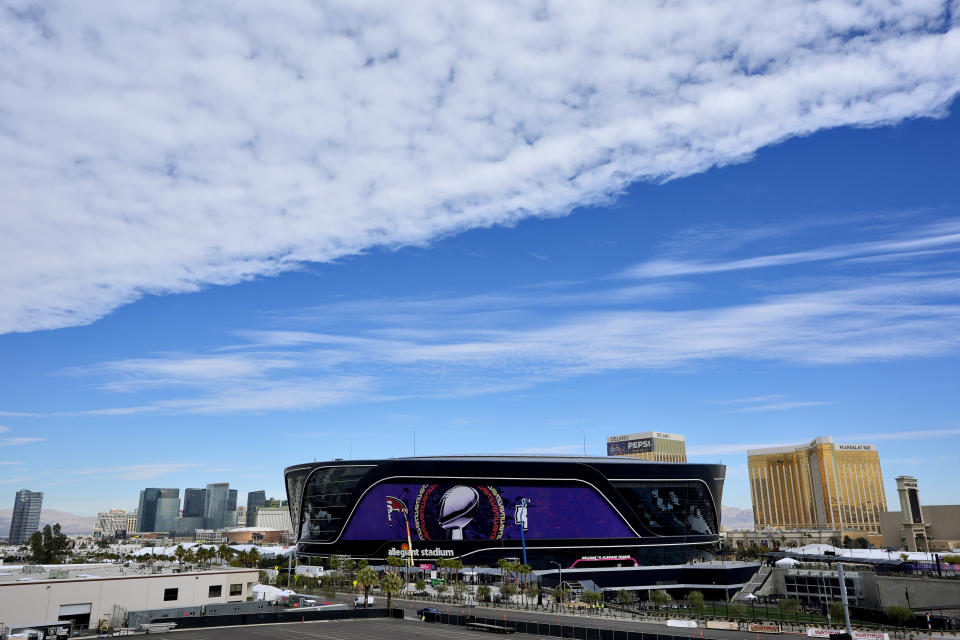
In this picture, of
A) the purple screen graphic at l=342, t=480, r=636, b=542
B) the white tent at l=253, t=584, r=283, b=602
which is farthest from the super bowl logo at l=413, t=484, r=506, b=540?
the white tent at l=253, t=584, r=283, b=602

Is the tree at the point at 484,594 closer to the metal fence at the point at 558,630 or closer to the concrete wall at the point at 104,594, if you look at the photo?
the metal fence at the point at 558,630

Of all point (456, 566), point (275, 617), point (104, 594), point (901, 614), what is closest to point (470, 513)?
point (456, 566)

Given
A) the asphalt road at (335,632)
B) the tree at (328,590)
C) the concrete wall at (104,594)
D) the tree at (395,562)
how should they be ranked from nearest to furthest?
the concrete wall at (104,594) < the asphalt road at (335,632) < the tree at (328,590) < the tree at (395,562)

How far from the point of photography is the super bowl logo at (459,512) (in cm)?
12838

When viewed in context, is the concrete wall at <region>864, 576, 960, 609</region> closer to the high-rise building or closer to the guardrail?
the guardrail

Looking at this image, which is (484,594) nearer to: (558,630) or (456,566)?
(456,566)

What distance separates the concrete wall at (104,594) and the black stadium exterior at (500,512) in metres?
59.2

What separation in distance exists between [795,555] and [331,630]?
105538 mm

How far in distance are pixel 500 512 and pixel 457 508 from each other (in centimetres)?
834

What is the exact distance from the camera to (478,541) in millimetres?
127938

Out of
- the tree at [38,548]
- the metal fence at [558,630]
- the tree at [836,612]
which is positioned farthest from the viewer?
the tree at [38,548]

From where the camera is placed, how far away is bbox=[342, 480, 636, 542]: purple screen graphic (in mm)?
128500

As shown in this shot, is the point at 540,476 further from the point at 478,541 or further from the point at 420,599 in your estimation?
the point at 420,599

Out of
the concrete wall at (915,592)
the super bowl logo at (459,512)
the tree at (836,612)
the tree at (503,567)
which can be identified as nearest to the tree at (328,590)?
the super bowl logo at (459,512)
